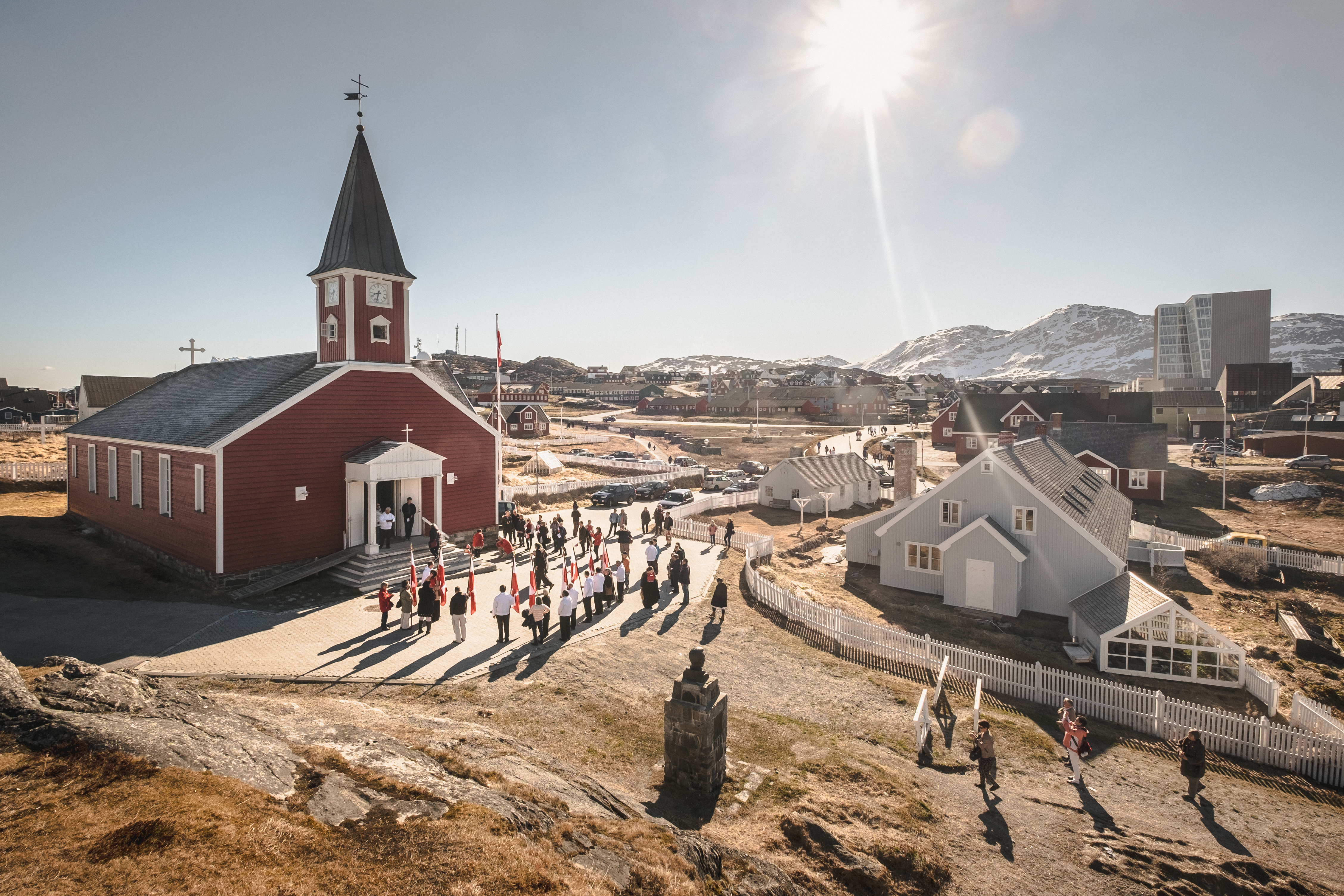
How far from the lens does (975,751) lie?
11.0 meters

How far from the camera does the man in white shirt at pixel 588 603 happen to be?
17578mm

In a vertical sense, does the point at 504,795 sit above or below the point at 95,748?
below

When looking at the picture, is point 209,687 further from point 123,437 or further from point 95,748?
point 123,437

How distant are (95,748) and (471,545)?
18.3 m

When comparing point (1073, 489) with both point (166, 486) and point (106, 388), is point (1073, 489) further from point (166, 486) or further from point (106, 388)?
point (106, 388)

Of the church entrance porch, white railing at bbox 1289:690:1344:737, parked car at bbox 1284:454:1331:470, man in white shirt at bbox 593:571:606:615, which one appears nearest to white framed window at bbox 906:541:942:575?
white railing at bbox 1289:690:1344:737

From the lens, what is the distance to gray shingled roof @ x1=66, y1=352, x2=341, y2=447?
20.5 m

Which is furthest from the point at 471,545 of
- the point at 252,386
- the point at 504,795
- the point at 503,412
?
the point at 503,412

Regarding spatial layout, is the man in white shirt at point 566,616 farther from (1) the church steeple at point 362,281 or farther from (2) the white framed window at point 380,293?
(2) the white framed window at point 380,293

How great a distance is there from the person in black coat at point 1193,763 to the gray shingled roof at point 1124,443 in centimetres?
3252

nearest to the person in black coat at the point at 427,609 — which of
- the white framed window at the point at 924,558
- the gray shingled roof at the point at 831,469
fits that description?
the white framed window at the point at 924,558

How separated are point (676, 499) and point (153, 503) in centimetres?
2390

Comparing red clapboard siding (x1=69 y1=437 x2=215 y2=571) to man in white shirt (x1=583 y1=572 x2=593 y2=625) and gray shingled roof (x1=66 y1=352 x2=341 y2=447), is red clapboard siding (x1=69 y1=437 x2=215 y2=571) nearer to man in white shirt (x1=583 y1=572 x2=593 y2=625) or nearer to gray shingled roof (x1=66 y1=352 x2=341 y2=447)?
gray shingled roof (x1=66 y1=352 x2=341 y2=447)

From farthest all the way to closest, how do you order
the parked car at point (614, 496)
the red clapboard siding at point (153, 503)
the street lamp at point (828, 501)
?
the parked car at point (614, 496), the street lamp at point (828, 501), the red clapboard siding at point (153, 503)
